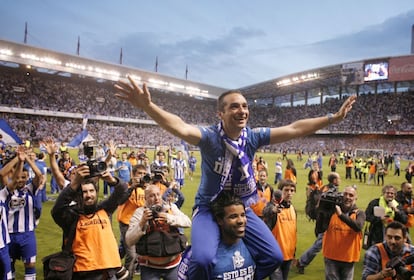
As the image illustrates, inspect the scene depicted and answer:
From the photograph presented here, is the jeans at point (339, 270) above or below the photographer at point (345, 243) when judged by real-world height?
below

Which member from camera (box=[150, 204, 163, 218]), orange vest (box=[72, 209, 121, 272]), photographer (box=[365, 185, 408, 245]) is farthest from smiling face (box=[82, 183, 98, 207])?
photographer (box=[365, 185, 408, 245])

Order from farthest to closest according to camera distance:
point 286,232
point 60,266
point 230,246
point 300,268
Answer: point 300,268 < point 286,232 < point 60,266 < point 230,246

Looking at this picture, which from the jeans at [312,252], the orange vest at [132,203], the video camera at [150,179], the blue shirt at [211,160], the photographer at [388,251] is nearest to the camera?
the blue shirt at [211,160]

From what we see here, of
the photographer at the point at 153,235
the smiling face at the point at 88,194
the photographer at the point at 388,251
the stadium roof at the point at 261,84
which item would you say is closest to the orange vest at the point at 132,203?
the photographer at the point at 153,235

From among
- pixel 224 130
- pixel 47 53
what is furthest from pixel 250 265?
pixel 47 53

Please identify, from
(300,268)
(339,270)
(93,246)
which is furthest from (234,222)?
(300,268)

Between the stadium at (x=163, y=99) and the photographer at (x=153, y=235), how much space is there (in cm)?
3720

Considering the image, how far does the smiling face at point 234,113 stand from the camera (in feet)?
11.2

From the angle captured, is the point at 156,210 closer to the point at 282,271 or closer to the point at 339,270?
the point at 282,271

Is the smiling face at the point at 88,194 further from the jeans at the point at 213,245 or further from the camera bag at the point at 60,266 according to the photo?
the jeans at the point at 213,245

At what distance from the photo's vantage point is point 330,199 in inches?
203

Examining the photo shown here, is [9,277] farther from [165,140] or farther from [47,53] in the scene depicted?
[165,140]

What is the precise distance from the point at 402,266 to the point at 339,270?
219 cm

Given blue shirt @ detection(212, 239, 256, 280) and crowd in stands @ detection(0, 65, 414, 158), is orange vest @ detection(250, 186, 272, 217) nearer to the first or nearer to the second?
blue shirt @ detection(212, 239, 256, 280)
